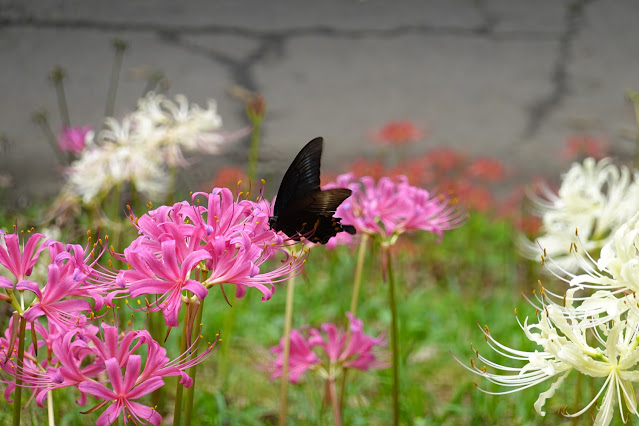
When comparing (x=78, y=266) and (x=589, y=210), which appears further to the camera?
(x=589, y=210)

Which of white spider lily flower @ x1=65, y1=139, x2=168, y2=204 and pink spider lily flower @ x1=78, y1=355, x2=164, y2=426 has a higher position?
white spider lily flower @ x1=65, y1=139, x2=168, y2=204

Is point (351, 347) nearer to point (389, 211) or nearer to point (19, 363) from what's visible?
point (389, 211)

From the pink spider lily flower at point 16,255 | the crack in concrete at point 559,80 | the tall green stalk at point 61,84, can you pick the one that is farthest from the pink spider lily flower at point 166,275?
the crack in concrete at point 559,80

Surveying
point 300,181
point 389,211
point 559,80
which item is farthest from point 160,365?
point 559,80

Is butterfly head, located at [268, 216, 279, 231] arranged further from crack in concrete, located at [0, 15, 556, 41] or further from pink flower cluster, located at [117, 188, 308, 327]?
crack in concrete, located at [0, 15, 556, 41]

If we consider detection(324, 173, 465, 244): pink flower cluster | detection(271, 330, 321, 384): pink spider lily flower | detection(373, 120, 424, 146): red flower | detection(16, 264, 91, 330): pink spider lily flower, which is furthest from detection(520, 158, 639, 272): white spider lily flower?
detection(373, 120, 424, 146): red flower
